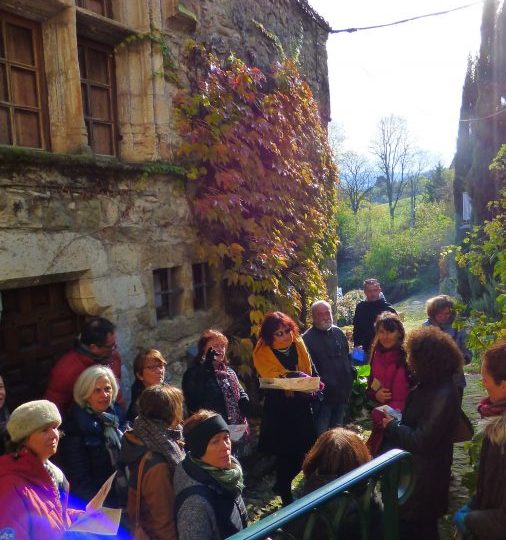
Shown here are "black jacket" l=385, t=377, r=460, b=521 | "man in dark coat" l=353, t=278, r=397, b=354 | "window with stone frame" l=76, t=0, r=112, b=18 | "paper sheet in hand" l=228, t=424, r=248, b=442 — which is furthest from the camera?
"man in dark coat" l=353, t=278, r=397, b=354

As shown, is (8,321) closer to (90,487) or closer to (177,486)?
(90,487)

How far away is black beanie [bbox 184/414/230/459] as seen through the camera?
2104 millimetres

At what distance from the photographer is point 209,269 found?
533 cm

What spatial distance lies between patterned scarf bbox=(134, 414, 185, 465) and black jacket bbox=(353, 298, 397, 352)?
11.9ft

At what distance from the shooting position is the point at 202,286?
525 cm

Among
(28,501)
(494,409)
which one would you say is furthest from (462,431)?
(28,501)

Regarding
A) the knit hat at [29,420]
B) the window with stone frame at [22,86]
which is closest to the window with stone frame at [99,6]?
the window with stone frame at [22,86]

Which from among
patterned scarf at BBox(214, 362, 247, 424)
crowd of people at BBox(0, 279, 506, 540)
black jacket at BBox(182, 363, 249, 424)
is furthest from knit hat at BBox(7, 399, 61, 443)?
patterned scarf at BBox(214, 362, 247, 424)

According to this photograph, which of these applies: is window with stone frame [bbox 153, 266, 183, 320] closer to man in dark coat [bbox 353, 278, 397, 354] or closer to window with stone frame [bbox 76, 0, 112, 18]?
man in dark coat [bbox 353, 278, 397, 354]

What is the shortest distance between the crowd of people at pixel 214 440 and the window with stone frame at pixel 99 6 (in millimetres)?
2655

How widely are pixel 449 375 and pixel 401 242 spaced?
3236 centimetres

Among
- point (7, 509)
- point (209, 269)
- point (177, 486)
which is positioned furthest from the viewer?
point (209, 269)

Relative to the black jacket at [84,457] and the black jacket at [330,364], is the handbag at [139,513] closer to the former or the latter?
the black jacket at [84,457]

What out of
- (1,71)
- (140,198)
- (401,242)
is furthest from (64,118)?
(401,242)
